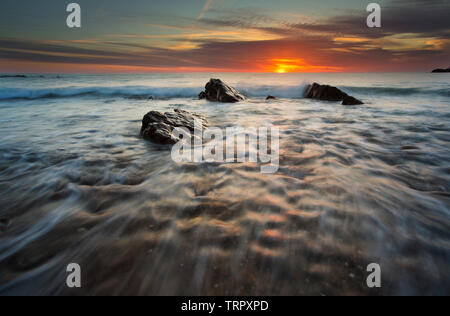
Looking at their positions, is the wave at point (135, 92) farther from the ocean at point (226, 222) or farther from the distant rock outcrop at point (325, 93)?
the ocean at point (226, 222)

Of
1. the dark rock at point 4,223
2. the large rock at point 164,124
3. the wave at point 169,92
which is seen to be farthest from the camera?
the wave at point 169,92

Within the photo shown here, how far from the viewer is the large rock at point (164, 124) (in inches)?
181

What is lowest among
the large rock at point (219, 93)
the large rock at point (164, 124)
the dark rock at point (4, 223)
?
the dark rock at point (4, 223)

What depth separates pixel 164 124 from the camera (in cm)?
512

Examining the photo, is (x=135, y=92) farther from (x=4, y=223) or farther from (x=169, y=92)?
(x=4, y=223)

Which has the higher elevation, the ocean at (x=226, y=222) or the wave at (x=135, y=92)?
the wave at (x=135, y=92)

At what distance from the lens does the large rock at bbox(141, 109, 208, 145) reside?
4593 millimetres

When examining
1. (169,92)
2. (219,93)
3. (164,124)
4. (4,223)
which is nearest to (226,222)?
Result: (4,223)

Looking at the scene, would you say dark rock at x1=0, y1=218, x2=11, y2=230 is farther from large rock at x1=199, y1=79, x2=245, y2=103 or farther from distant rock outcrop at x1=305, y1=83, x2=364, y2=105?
distant rock outcrop at x1=305, y1=83, x2=364, y2=105

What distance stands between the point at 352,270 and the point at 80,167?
3.69m

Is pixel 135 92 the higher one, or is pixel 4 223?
pixel 135 92

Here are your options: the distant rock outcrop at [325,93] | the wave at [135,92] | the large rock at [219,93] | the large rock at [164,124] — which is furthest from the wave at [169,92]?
the large rock at [164,124]

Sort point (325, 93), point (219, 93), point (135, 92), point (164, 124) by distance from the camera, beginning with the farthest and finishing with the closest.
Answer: point (135, 92)
point (325, 93)
point (219, 93)
point (164, 124)
